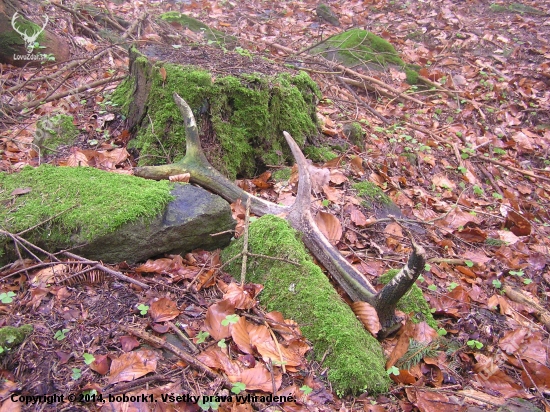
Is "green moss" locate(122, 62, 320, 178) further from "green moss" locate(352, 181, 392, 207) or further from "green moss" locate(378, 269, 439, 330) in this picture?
"green moss" locate(378, 269, 439, 330)

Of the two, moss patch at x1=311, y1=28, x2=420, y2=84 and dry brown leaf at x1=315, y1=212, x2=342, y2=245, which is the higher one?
moss patch at x1=311, y1=28, x2=420, y2=84

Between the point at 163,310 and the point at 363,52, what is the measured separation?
6.31m

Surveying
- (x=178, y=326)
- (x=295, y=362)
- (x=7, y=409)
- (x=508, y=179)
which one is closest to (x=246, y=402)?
(x=295, y=362)

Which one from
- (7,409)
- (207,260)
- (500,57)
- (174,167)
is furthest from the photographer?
(500,57)

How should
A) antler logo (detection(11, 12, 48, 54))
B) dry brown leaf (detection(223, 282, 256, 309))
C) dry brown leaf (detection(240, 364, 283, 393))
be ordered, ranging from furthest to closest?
antler logo (detection(11, 12, 48, 54))
dry brown leaf (detection(223, 282, 256, 309))
dry brown leaf (detection(240, 364, 283, 393))

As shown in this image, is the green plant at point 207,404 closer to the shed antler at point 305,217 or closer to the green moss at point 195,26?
the shed antler at point 305,217

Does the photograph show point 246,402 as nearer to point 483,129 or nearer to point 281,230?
point 281,230

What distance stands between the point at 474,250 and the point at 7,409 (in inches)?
152

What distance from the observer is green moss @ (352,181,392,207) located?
3.93 m

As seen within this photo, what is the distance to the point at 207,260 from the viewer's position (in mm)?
2871

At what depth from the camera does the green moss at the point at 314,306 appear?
2.22 m

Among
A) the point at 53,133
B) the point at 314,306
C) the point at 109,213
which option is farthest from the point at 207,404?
the point at 53,133

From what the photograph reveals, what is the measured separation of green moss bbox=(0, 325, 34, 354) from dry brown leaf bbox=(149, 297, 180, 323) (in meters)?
0.60

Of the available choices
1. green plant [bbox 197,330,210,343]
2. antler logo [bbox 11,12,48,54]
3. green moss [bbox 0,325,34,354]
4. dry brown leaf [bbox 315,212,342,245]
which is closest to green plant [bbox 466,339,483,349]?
dry brown leaf [bbox 315,212,342,245]
